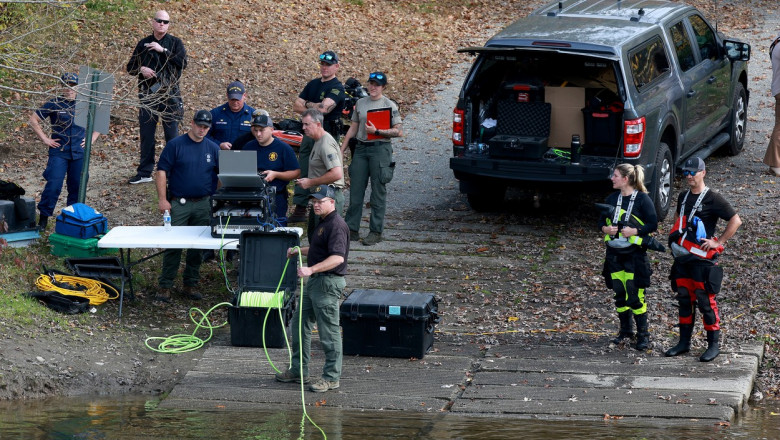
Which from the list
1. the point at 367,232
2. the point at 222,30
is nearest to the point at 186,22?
the point at 222,30

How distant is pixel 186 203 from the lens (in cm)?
1067

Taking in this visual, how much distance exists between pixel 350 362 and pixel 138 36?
36.8ft

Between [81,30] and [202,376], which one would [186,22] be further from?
[202,376]

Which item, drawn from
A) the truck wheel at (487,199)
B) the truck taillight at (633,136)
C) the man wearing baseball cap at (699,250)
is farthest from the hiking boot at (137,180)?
the man wearing baseball cap at (699,250)

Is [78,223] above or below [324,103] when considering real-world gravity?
below

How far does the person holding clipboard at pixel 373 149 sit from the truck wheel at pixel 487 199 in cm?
147

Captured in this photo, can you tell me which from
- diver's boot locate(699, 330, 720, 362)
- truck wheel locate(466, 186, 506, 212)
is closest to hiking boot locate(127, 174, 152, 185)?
truck wheel locate(466, 186, 506, 212)

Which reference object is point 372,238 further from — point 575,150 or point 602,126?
point 602,126

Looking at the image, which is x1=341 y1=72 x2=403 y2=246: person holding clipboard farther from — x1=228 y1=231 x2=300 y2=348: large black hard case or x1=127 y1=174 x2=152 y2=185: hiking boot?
x1=127 y1=174 x2=152 y2=185: hiking boot

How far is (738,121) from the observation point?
14758 mm

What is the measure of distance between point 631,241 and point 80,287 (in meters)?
5.16

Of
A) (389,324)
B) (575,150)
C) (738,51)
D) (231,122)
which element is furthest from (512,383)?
(738,51)

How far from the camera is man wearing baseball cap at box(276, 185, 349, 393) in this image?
27.2 ft

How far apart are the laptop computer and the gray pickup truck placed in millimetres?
2837
